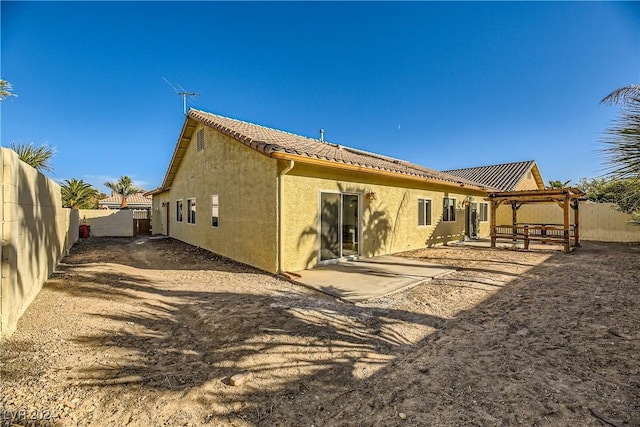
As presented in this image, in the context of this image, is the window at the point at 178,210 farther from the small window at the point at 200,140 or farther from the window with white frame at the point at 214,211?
the window with white frame at the point at 214,211

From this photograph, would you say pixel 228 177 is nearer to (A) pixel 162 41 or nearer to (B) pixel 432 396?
(A) pixel 162 41

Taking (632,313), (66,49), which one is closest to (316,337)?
(632,313)

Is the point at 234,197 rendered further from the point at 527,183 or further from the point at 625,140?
the point at 527,183

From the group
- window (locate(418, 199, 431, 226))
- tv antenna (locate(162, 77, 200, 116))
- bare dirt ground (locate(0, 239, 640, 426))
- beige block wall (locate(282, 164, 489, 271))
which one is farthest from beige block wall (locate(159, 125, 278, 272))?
window (locate(418, 199, 431, 226))

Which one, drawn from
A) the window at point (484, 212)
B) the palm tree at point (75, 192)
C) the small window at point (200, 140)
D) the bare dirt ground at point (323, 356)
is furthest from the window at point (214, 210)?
the palm tree at point (75, 192)

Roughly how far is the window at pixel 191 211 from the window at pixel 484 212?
15756mm

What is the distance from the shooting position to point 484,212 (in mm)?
17844

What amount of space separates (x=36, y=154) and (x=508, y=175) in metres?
26.1

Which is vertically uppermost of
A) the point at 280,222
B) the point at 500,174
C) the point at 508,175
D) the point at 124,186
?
the point at 124,186

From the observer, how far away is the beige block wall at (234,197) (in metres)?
8.02

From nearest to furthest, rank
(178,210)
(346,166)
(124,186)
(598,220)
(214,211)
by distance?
(346,166)
(214,211)
(598,220)
(178,210)
(124,186)

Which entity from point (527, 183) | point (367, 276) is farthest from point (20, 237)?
point (527, 183)

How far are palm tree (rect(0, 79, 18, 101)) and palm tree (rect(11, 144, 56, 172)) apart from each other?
708 cm

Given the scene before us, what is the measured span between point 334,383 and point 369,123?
17796 mm
